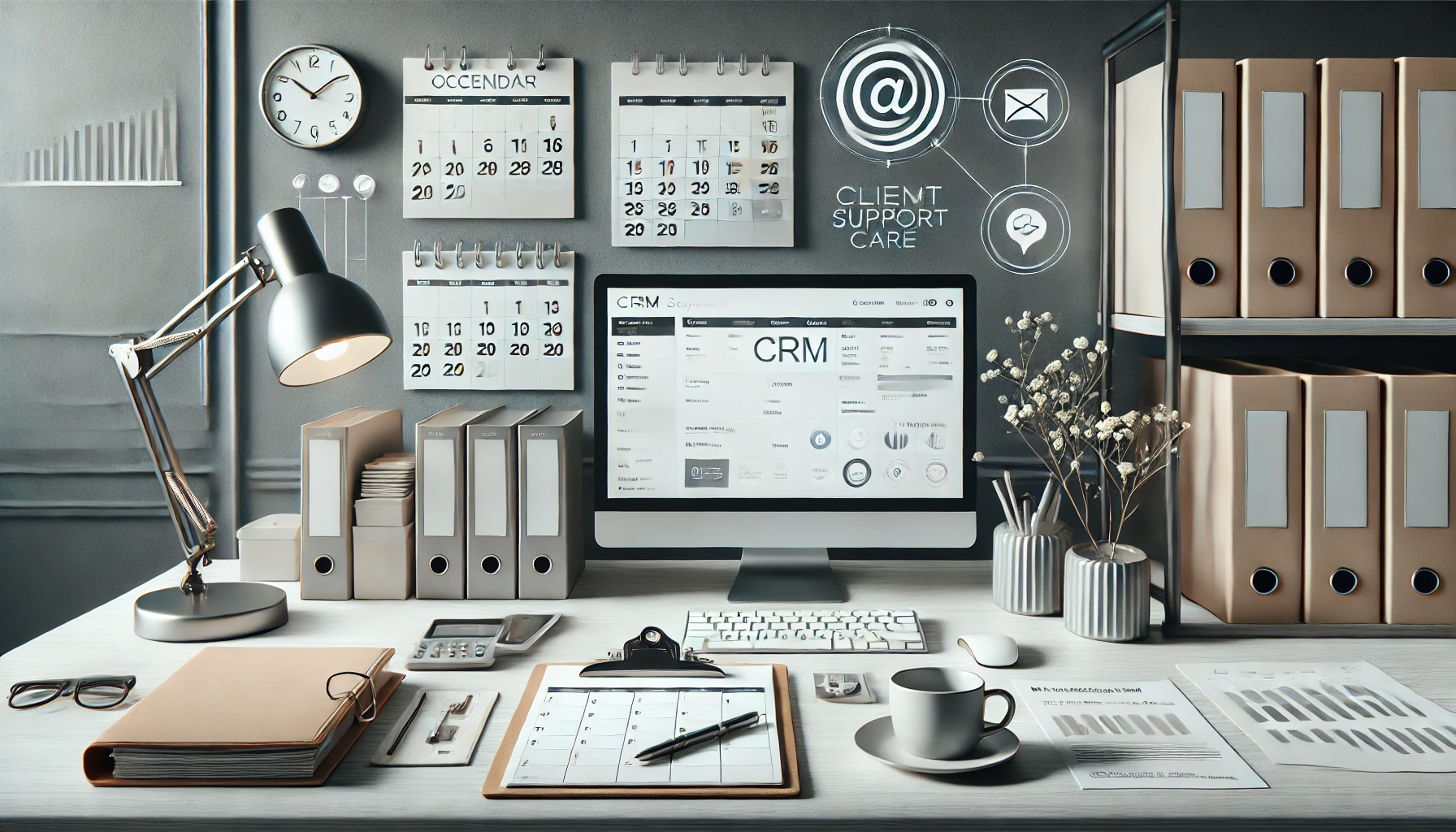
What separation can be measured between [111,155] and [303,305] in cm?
79

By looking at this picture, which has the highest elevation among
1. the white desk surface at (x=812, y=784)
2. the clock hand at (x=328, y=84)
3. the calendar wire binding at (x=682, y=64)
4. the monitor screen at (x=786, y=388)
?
the calendar wire binding at (x=682, y=64)

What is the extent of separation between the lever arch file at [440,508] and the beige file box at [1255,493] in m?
1.09

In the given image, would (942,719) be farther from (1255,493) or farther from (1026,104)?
(1026,104)

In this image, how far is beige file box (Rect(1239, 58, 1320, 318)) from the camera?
4.59 feet

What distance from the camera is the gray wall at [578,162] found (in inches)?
69.2

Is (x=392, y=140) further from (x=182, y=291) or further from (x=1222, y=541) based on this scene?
(x=1222, y=541)

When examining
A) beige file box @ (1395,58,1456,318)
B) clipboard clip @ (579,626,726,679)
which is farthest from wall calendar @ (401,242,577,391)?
beige file box @ (1395,58,1456,318)

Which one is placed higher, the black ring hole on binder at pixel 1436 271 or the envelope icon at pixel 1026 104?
the envelope icon at pixel 1026 104

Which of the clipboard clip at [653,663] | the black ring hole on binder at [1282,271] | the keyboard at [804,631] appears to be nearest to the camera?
the clipboard clip at [653,663]

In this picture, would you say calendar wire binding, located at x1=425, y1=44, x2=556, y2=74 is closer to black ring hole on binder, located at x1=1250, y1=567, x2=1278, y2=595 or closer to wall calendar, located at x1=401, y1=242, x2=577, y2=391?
wall calendar, located at x1=401, y1=242, x2=577, y2=391

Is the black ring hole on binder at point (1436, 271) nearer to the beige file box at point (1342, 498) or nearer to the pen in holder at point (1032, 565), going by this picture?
the beige file box at point (1342, 498)

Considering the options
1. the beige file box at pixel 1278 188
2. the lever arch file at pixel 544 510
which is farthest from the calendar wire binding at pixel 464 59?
the beige file box at pixel 1278 188

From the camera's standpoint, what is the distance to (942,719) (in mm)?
958

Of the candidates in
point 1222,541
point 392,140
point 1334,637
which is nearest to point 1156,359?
point 1222,541
